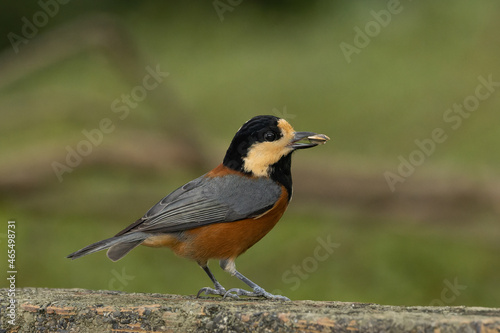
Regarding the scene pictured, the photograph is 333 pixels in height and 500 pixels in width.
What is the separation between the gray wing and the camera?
3098 millimetres

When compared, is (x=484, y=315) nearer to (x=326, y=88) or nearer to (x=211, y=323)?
(x=211, y=323)

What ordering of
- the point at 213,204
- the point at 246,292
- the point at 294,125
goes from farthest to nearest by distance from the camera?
1. the point at 294,125
2. the point at 213,204
3. the point at 246,292

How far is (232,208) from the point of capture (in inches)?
123

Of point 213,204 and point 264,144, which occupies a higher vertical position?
point 264,144

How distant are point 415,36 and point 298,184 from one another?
14.4ft

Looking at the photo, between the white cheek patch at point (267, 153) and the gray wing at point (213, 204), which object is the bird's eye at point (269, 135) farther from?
the gray wing at point (213, 204)

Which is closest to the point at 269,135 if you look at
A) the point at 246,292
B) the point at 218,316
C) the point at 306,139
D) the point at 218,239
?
the point at 306,139

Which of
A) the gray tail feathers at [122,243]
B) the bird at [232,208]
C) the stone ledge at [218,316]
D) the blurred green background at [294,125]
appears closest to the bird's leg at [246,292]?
the bird at [232,208]

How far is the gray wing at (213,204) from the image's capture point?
3.10 m

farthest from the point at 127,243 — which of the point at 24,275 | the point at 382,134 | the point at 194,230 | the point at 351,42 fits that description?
the point at 351,42

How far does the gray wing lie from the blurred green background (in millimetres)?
2343

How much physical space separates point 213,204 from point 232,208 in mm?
87

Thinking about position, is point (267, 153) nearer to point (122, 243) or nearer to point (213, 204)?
point (213, 204)

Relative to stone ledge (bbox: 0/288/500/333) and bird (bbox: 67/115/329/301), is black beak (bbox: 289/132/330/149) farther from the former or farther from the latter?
stone ledge (bbox: 0/288/500/333)
